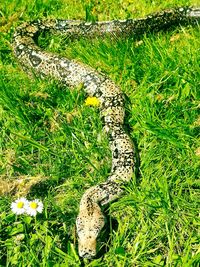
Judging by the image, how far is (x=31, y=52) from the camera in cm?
733

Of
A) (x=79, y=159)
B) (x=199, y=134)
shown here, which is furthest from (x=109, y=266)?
(x=199, y=134)

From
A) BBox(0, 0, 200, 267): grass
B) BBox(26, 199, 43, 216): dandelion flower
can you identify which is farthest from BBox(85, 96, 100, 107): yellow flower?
BBox(26, 199, 43, 216): dandelion flower

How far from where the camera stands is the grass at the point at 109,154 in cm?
457

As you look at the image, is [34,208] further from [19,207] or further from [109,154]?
[109,154]

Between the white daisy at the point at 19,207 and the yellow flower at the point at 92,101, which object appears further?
the yellow flower at the point at 92,101

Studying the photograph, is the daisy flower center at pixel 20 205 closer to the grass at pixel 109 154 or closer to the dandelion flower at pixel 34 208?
the dandelion flower at pixel 34 208

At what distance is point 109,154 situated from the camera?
5.57 m

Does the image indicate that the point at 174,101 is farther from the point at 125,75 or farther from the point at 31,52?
the point at 31,52

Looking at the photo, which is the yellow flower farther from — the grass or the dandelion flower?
the dandelion flower

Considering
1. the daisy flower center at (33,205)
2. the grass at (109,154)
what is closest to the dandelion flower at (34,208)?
the daisy flower center at (33,205)

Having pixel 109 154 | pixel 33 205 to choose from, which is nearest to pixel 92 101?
pixel 109 154

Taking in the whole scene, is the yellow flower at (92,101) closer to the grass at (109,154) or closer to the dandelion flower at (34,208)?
the grass at (109,154)

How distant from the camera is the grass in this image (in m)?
4.57

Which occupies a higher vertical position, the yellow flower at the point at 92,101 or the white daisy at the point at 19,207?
the yellow flower at the point at 92,101
